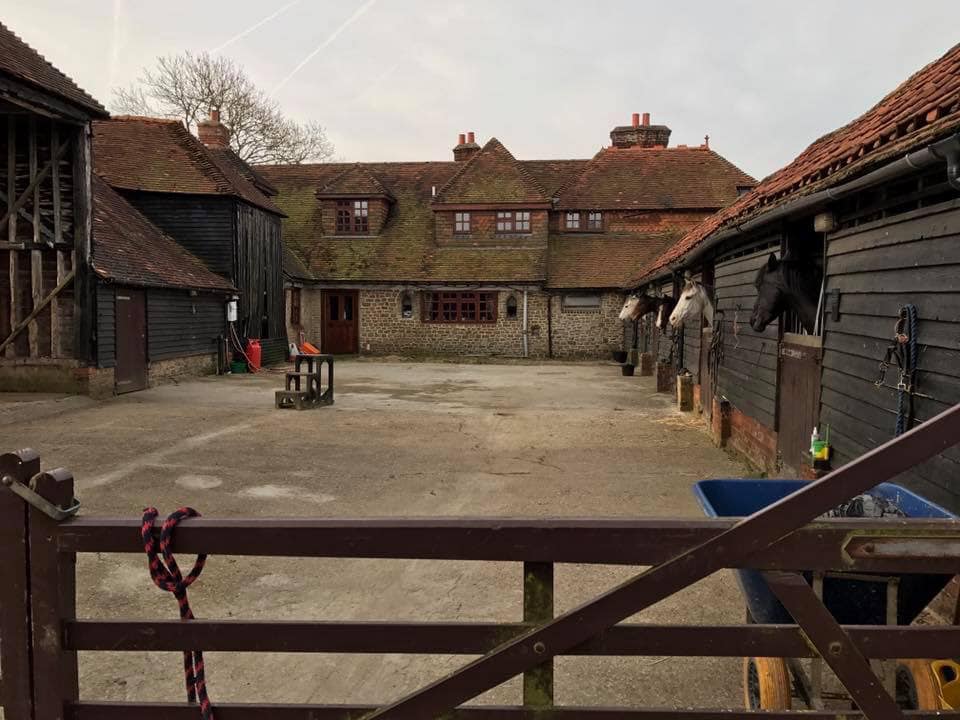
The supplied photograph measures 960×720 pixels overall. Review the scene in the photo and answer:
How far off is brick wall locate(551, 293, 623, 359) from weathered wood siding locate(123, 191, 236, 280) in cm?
1245

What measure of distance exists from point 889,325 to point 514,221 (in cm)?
2377

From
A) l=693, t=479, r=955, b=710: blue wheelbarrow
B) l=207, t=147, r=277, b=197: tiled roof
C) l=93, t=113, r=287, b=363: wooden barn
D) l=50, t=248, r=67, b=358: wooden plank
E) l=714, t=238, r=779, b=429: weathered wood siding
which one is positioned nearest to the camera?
l=693, t=479, r=955, b=710: blue wheelbarrow

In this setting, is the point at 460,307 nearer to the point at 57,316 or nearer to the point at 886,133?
the point at 57,316

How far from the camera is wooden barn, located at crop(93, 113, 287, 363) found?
20.6m

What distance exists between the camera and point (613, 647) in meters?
1.82

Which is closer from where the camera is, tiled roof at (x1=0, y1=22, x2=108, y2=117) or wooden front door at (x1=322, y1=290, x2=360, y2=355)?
tiled roof at (x1=0, y1=22, x2=108, y2=117)

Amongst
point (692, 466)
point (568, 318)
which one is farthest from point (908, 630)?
point (568, 318)

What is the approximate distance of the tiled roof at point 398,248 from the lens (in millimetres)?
27000

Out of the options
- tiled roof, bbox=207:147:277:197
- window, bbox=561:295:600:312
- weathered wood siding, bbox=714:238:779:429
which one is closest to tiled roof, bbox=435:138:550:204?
window, bbox=561:295:600:312

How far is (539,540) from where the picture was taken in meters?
1.84

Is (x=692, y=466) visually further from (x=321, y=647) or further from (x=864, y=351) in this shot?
(x=321, y=647)

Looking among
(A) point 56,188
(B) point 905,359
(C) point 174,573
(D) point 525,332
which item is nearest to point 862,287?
(B) point 905,359

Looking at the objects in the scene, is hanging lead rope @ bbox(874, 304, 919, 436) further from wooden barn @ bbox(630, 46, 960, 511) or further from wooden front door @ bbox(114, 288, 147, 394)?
wooden front door @ bbox(114, 288, 147, 394)

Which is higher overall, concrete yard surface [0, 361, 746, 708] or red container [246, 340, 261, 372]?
red container [246, 340, 261, 372]
